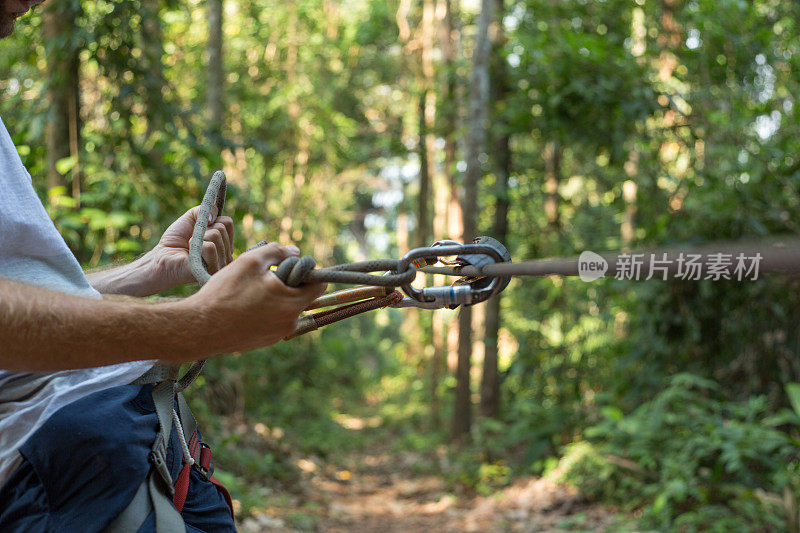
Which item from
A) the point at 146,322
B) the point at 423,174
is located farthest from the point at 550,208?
the point at 146,322

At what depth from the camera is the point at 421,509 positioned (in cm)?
637

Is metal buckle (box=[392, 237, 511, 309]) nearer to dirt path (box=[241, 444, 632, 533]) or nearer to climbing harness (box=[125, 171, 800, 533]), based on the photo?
climbing harness (box=[125, 171, 800, 533])

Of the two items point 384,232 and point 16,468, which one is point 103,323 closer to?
point 16,468

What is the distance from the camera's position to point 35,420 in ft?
3.90

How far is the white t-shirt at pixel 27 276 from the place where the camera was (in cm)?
118

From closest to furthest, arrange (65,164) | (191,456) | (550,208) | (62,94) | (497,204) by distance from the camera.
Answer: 1. (191,456)
2. (65,164)
3. (62,94)
4. (497,204)
5. (550,208)

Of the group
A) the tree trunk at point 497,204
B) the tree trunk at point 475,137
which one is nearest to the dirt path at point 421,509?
the tree trunk at point 497,204

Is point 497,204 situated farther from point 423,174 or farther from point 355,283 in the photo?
point 355,283

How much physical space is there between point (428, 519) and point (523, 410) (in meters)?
1.58

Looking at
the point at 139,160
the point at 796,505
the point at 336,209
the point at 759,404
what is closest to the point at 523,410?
the point at 759,404

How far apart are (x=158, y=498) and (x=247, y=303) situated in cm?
45

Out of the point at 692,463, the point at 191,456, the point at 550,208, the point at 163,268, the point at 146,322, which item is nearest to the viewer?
the point at 146,322

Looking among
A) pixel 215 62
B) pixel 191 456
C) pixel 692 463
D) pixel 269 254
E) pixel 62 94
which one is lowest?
pixel 692 463

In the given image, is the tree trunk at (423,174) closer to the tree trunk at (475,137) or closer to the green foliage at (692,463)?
the tree trunk at (475,137)
